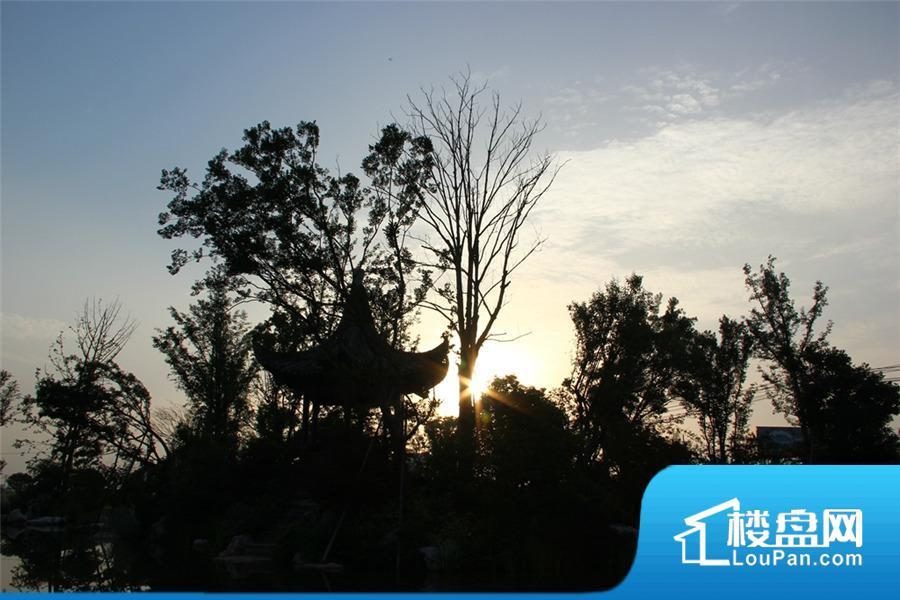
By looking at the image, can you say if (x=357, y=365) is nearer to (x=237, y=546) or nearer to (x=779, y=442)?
(x=237, y=546)

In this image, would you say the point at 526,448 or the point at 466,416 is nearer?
the point at 526,448

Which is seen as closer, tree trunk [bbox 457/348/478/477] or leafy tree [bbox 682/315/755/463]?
tree trunk [bbox 457/348/478/477]

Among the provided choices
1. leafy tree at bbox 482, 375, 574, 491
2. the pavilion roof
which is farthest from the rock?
leafy tree at bbox 482, 375, 574, 491

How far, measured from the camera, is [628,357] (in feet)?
82.5

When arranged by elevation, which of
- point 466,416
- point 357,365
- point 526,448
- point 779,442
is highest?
point 357,365

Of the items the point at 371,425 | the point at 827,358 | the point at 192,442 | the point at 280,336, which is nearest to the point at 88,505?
the point at 192,442

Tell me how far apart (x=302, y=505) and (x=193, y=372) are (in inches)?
542

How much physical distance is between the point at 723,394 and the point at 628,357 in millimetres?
7415

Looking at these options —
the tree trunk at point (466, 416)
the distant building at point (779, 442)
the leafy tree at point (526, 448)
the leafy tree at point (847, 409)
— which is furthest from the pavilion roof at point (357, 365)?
the distant building at point (779, 442)

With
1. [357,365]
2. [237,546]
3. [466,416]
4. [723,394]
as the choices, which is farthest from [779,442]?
[237,546]

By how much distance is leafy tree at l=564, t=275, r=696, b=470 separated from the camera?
23.6 m

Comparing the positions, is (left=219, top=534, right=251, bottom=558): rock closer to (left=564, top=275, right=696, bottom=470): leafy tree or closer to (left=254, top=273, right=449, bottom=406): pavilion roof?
(left=254, top=273, right=449, bottom=406): pavilion roof

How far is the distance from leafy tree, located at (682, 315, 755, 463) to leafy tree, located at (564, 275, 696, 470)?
8.73ft

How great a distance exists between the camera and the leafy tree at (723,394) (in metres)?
29.9
